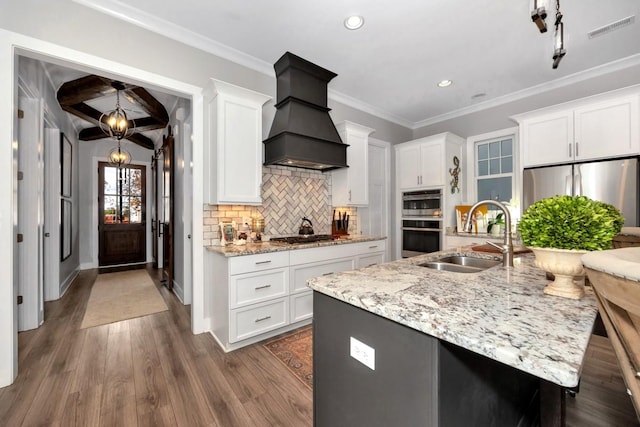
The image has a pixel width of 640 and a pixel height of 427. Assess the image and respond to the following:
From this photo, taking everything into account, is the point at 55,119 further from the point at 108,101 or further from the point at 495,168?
the point at 495,168

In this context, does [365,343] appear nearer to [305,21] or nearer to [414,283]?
[414,283]

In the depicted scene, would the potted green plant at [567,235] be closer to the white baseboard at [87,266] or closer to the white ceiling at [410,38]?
the white ceiling at [410,38]

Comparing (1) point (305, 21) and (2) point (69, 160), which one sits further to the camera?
(2) point (69, 160)

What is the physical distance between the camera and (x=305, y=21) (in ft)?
8.16

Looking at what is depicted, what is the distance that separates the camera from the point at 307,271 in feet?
9.39

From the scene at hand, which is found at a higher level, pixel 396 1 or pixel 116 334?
pixel 396 1

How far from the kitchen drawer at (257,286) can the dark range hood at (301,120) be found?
1.22 metres

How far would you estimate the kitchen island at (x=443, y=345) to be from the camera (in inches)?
26.5

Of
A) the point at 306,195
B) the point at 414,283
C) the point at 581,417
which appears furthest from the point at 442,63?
the point at 581,417

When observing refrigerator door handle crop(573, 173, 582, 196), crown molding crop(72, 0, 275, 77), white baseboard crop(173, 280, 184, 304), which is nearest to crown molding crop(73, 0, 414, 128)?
crown molding crop(72, 0, 275, 77)

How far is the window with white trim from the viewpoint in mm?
4109

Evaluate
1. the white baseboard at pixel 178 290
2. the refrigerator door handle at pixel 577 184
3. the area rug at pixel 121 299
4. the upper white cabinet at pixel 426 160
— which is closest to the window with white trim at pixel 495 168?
the upper white cabinet at pixel 426 160

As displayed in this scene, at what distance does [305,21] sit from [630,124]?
Answer: 135 inches

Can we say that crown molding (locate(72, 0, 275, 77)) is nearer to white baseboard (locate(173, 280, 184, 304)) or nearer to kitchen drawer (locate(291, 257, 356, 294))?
kitchen drawer (locate(291, 257, 356, 294))
